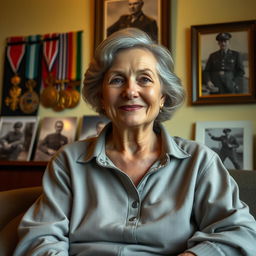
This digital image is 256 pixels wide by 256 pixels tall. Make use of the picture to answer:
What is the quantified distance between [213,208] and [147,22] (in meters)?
1.68

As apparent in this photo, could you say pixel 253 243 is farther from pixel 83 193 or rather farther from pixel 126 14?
pixel 126 14

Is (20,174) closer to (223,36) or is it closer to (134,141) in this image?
(134,141)

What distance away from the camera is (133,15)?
260 centimetres

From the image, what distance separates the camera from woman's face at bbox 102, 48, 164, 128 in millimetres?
1314

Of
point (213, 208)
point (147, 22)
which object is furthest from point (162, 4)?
point (213, 208)

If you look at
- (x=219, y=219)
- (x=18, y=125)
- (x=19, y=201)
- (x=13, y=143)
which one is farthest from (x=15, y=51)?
(x=219, y=219)

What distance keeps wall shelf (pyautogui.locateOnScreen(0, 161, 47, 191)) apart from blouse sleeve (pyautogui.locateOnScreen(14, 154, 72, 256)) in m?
1.21

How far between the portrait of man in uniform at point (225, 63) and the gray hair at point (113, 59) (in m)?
0.96

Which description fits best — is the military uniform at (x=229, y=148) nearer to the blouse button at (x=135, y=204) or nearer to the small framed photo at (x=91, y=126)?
the small framed photo at (x=91, y=126)

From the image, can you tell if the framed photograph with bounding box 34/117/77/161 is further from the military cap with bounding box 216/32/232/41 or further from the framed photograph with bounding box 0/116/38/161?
the military cap with bounding box 216/32/232/41

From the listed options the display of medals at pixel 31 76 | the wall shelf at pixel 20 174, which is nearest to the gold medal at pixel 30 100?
the display of medals at pixel 31 76

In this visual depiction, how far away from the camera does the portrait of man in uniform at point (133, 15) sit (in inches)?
100

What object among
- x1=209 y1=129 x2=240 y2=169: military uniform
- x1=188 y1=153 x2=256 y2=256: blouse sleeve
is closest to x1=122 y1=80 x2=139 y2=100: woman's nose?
x1=188 y1=153 x2=256 y2=256: blouse sleeve

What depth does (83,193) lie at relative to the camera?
1.32 meters
